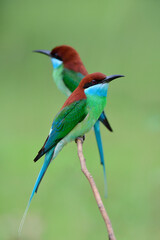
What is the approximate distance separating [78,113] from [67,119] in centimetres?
4

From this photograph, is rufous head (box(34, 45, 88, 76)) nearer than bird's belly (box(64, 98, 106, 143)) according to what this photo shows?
Answer: No

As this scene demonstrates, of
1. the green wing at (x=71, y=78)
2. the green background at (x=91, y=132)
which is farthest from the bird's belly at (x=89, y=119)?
the green wing at (x=71, y=78)

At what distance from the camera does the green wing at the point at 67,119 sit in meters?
1.50

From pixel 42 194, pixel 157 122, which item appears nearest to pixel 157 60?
pixel 42 194

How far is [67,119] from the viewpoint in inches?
61.2

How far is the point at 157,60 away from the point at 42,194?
2.30m

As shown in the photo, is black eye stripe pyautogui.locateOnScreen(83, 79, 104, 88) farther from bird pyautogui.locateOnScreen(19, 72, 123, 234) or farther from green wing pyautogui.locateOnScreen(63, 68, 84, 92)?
green wing pyautogui.locateOnScreen(63, 68, 84, 92)

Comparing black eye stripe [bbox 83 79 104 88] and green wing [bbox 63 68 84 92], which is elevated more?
black eye stripe [bbox 83 79 104 88]

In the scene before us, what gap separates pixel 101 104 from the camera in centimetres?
154

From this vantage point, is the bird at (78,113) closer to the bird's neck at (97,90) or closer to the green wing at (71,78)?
the bird's neck at (97,90)

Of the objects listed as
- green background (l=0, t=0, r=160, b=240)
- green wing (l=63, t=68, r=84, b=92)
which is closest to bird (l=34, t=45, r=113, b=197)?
green wing (l=63, t=68, r=84, b=92)

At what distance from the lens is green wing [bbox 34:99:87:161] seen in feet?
4.92

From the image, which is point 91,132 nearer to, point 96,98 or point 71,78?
point 71,78

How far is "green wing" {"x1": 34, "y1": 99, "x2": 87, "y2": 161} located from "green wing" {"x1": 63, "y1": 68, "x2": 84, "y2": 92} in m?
0.70
